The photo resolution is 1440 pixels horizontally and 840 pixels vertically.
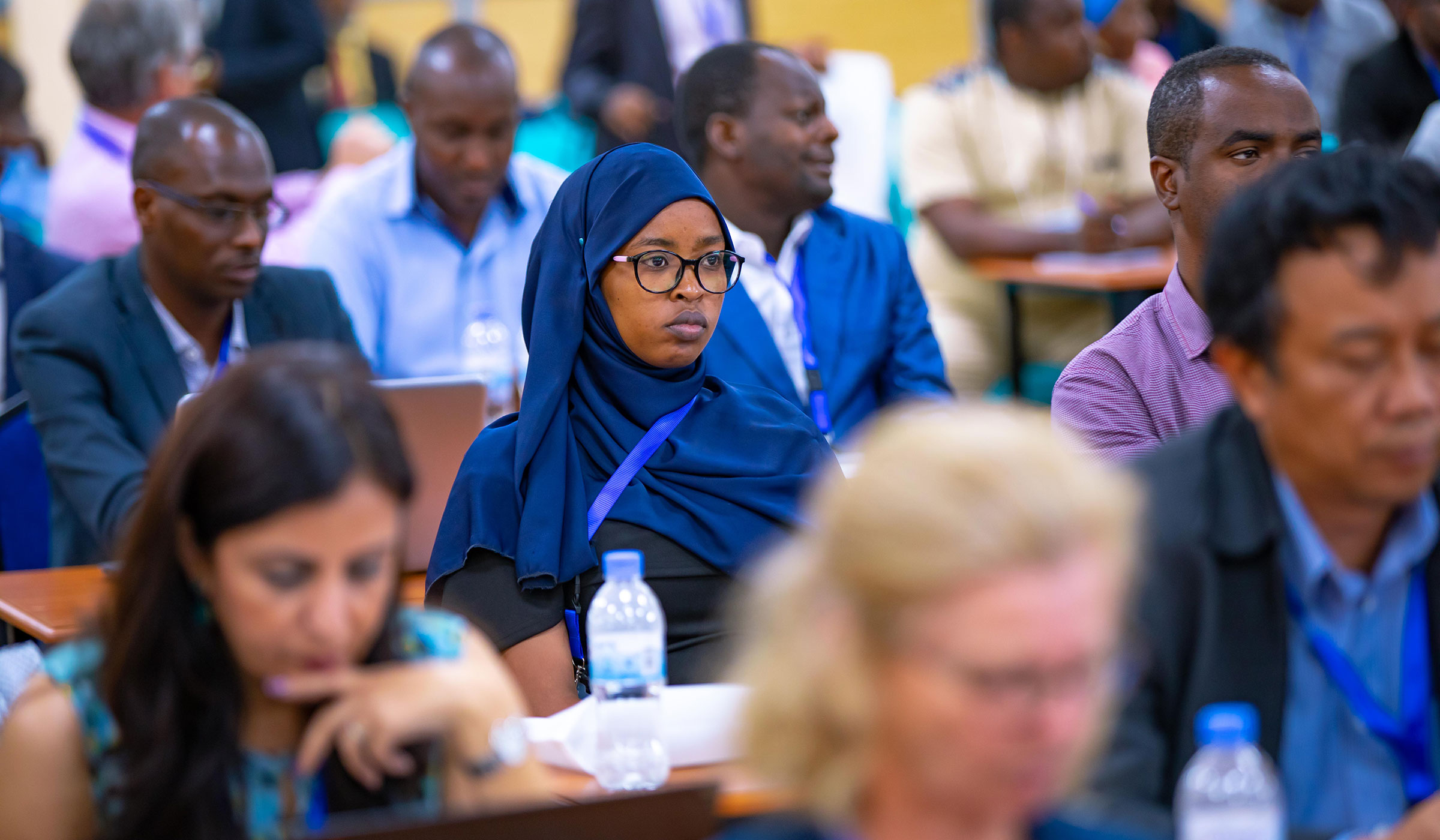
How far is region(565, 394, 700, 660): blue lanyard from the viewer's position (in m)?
2.46

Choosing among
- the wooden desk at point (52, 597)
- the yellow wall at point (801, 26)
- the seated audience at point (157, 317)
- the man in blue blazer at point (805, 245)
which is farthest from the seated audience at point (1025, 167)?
the yellow wall at point (801, 26)

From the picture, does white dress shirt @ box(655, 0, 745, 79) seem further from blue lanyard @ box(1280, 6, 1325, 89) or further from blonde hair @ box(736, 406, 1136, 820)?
blonde hair @ box(736, 406, 1136, 820)

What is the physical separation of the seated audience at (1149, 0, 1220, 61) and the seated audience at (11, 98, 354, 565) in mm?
5316

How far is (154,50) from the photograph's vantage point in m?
5.04

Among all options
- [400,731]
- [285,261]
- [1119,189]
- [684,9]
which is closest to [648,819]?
[400,731]

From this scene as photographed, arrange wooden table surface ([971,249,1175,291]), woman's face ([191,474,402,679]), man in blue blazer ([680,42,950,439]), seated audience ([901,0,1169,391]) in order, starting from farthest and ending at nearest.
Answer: seated audience ([901,0,1169,391]), wooden table surface ([971,249,1175,291]), man in blue blazer ([680,42,950,439]), woman's face ([191,474,402,679])

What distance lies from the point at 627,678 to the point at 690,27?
4.47 meters

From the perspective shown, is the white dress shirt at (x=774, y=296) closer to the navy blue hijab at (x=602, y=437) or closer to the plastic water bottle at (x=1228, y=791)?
the navy blue hijab at (x=602, y=437)

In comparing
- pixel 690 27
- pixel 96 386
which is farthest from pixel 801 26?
pixel 96 386

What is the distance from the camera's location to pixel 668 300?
2.64m

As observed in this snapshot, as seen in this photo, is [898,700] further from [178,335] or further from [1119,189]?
[1119,189]

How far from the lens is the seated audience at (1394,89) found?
534 centimetres

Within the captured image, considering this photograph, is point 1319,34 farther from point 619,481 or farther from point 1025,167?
point 619,481

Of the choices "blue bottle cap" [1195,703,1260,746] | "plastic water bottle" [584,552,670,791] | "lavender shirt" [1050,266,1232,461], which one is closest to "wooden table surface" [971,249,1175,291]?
"lavender shirt" [1050,266,1232,461]
